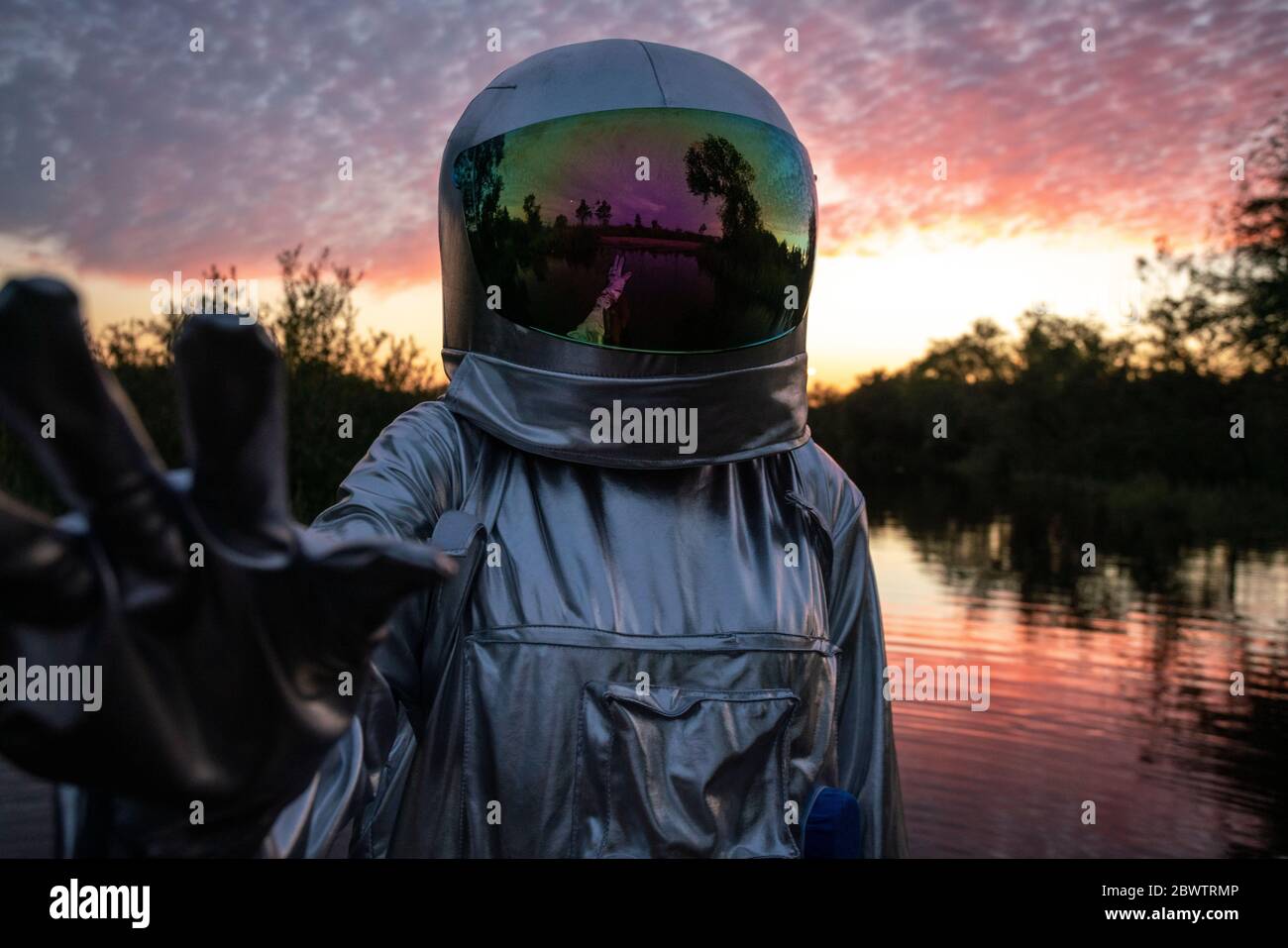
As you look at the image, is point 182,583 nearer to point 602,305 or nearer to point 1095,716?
point 602,305

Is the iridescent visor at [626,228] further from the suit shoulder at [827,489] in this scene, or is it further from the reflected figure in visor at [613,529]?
the suit shoulder at [827,489]

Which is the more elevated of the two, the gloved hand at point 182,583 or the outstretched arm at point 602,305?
the outstretched arm at point 602,305

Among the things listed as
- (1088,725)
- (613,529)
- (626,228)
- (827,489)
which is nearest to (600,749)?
(613,529)

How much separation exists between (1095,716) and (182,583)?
345 inches

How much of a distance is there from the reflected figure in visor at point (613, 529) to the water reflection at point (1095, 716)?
416 cm

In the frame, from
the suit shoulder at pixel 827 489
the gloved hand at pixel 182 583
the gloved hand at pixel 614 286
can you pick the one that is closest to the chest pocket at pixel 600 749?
the suit shoulder at pixel 827 489

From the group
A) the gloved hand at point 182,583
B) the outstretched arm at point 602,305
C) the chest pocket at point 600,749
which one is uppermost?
the outstretched arm at point 602,305

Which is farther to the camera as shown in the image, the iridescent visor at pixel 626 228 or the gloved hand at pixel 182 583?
the iridescent visor at pixel 626 228

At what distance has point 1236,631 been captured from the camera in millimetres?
12992

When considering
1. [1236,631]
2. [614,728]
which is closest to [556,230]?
[614,728]

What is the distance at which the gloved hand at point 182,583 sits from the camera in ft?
2.76
